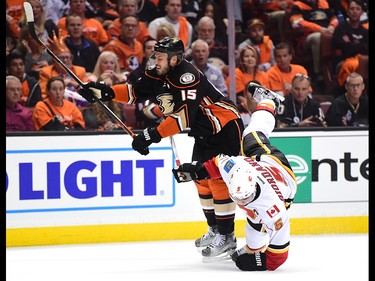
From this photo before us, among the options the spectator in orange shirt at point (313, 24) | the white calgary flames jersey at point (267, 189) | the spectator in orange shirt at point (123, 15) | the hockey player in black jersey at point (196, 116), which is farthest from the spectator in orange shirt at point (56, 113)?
the spectator in orange shirt at point (313, 24)

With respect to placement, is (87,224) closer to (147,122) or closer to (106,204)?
(106,204)

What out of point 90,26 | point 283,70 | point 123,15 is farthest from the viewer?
point 283,70

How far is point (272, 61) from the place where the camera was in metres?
6.49

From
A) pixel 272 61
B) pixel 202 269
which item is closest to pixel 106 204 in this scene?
pixel 202 269

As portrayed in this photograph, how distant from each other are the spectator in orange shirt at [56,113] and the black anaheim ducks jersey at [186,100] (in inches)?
35.5

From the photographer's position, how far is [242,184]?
13.8 feet

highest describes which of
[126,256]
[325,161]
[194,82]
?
[194,82]

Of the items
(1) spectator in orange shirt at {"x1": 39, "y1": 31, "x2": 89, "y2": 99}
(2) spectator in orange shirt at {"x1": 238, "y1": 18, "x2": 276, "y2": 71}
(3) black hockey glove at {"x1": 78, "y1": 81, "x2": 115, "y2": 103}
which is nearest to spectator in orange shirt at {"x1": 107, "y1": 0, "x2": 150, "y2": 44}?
(1) spectator in orange shirt at {"x1": 39, "y1": 31, "x2": 89, "y2": 99}

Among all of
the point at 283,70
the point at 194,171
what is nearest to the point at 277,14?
the point at 283,70

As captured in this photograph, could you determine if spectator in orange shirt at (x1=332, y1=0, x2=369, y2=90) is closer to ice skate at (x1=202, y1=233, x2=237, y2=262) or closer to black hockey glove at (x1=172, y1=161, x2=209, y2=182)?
ice skate at (x1=202, y1=233, x2=237, y2=262)

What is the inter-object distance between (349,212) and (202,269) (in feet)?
5.91

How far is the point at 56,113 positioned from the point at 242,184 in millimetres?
1997

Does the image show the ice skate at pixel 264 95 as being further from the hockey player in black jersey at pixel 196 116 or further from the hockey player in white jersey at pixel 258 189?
the hockey player in white jersey at pixel 258 189

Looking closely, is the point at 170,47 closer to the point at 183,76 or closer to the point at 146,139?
the point at 183,76
